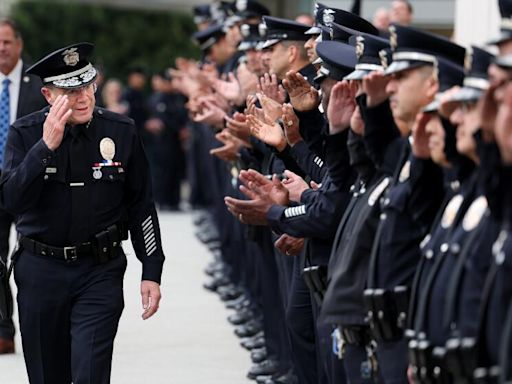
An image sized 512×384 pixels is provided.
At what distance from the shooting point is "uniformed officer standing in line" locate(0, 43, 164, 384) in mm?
7648

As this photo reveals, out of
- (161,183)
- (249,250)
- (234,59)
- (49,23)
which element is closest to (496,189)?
(249,250)

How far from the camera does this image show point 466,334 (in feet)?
17.3

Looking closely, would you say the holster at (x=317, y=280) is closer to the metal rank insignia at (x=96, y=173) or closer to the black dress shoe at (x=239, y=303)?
the metal rank insignia at (x=96, y=173)

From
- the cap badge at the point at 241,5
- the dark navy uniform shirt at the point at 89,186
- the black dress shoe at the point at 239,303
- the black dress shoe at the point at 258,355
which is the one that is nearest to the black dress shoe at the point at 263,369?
the black dress shoe at the point at 258,355

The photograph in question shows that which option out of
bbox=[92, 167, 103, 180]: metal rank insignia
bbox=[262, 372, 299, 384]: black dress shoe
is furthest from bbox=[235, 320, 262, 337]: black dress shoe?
bbox=[92, 167, 103, 180]: metal rank insignia

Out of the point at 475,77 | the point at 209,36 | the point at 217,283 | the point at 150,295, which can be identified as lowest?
the point at 217,283

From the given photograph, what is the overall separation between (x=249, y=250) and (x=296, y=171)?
151 inches

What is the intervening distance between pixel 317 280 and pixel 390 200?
1341 millimetres

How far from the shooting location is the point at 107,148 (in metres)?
7.95

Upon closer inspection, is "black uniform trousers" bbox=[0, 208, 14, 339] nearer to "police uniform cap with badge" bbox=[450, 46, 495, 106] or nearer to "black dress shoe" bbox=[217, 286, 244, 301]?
"black dress shoe" bbox=[217, 286, 244, 301]

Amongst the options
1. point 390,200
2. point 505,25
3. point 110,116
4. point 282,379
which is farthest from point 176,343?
point 505,25

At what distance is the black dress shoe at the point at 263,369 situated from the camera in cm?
1027

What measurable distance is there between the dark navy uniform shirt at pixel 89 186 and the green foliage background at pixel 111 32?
25.6 meters

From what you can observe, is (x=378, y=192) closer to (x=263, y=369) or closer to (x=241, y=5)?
(x=263, y=369)
